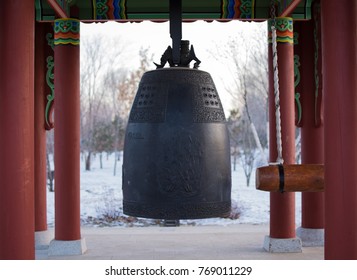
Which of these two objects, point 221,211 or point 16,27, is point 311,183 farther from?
point 16,27

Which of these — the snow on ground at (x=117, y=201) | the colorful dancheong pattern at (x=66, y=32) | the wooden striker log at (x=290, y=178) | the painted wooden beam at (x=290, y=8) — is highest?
the painted wooden beam at (x=290, y=8)

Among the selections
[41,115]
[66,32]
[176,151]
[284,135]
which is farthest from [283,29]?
[176,151]

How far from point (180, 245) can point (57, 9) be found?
13.2 feet

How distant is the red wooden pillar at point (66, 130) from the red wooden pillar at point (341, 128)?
441cm

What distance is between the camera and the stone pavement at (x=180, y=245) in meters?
8.44

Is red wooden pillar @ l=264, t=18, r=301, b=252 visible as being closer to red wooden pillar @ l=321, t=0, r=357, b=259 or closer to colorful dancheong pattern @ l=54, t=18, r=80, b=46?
colorful dancheong pattern @ l=54, t=18, r=80, b=46

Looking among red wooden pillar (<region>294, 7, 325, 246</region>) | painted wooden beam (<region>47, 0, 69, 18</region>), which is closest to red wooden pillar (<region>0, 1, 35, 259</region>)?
painted wooden beam (<region>47, 0, 69, 18</region>)

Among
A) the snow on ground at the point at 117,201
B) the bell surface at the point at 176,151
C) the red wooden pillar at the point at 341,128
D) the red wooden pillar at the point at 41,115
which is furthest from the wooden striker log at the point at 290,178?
the snow on ground at the point at 117,201

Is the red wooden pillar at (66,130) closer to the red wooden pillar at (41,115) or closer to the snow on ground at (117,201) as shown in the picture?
the red wooden pillar at (41,115)

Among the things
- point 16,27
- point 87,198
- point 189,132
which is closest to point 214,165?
point 189,132

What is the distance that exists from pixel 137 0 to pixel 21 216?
455 cm

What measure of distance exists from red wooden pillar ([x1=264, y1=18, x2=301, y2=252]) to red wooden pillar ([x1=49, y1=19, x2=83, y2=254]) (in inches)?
111

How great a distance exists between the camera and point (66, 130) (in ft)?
27.8

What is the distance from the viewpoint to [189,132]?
440cm
